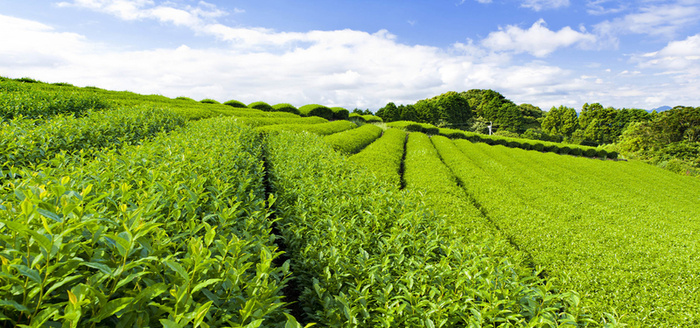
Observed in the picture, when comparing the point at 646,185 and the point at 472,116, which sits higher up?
the point at 472,116

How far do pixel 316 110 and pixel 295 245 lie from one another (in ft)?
112

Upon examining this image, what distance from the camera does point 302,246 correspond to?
3.48 meters

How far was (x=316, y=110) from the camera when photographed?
36562mm

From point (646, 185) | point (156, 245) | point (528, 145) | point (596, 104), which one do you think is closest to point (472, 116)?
point (596, 104)

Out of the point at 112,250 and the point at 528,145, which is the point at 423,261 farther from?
the point at 528,145

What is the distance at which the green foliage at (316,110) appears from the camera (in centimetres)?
3578

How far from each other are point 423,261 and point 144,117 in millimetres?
11290

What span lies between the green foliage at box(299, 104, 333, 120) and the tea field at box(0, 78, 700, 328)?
2554 cm

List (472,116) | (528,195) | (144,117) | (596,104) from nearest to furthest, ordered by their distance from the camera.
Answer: (528,195), (144,117), (596,104), (472,116)

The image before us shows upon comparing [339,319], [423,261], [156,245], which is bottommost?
[339,319]

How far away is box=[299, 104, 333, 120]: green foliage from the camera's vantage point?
35781 millimetres

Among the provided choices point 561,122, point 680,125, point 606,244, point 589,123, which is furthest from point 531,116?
point 606,244

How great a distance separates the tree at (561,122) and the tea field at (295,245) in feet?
183

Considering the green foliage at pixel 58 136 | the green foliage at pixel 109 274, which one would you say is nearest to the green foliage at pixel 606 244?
the green foliage at pixel 109 274
